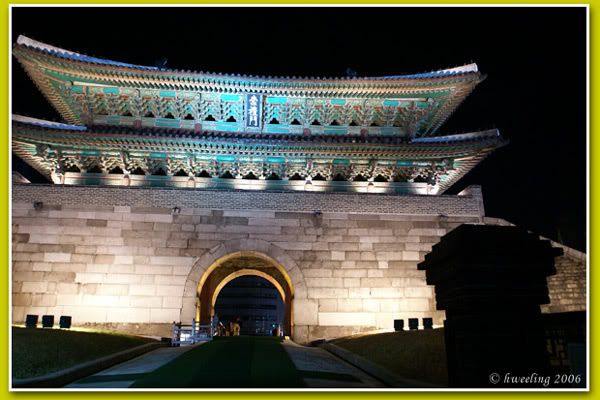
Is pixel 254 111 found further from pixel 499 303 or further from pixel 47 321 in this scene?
pixel 499 303

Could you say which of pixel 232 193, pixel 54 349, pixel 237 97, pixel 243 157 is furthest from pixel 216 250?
pixel 54 349

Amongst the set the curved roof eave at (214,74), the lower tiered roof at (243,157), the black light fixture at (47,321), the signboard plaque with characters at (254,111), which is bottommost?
the black light fixture at (47,321)

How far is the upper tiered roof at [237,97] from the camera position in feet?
53.3

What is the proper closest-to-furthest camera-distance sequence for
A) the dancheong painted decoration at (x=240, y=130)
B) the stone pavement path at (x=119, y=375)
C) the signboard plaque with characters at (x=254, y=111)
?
the stone pavement path at (x=119, y=375) → the dancheong painted decoration at (x=240, y=130) → the signboard plaque with characters at (x=254, y=111)

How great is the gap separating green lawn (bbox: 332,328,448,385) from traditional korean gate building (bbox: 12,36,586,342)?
16.1 ft

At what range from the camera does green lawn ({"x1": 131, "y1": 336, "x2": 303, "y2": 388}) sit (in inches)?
227

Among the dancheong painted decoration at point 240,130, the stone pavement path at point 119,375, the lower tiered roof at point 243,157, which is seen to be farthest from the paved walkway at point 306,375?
the dancheong painted decoration at point 240,130

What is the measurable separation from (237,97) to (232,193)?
4201 mm

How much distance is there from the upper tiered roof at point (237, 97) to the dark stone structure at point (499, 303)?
41.5 feet

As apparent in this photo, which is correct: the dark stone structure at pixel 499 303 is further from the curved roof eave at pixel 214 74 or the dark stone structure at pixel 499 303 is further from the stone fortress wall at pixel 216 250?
Result: the curved roof eave at pixel 214 74

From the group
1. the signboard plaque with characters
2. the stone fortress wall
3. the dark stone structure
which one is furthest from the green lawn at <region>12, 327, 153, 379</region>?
the signboard plaque with characters

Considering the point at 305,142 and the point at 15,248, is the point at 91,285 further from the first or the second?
the point at 305,142

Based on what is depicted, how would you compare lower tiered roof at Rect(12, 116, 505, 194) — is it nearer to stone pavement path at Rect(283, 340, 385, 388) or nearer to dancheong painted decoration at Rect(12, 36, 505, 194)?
dancheong painted decoration at Rect(12, 36, 505, 194)

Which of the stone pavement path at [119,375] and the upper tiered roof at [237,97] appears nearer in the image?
the stone pavement path at [119,375]
